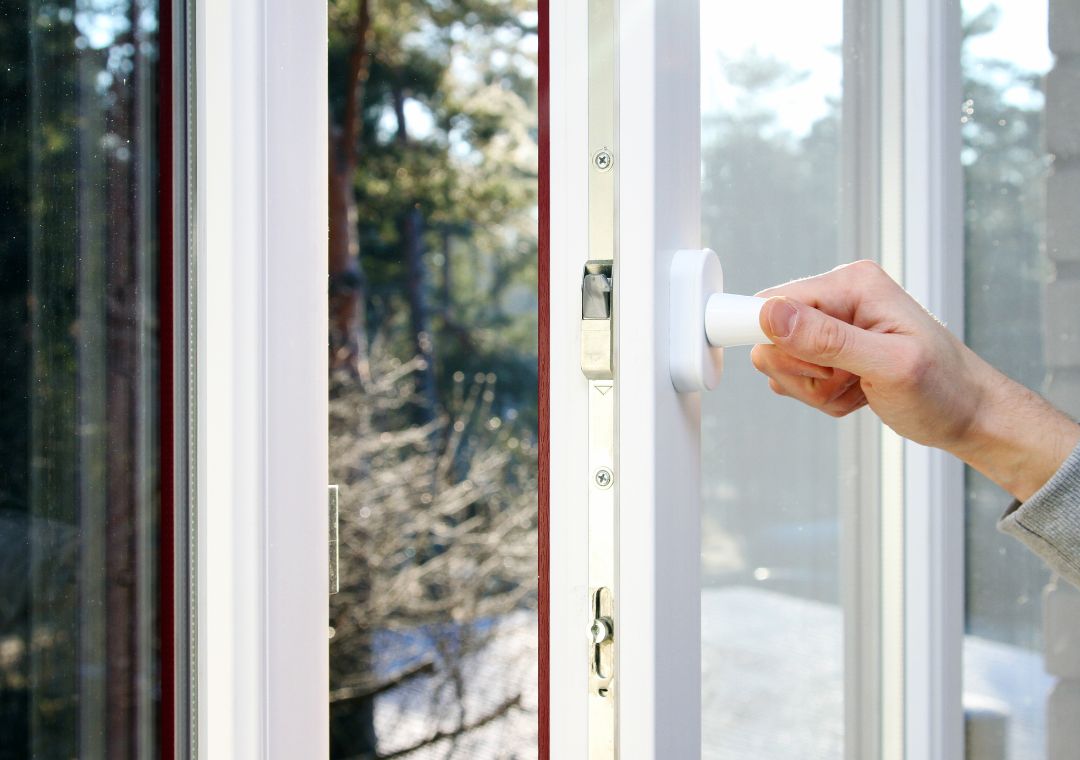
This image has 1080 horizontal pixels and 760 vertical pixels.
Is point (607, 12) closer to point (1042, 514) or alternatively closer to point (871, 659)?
point (1042, 514)

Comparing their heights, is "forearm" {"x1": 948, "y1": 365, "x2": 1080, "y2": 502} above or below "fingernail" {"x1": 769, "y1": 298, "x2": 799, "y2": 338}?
below

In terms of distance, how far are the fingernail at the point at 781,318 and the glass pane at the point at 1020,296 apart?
0.60m

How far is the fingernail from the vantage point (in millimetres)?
468

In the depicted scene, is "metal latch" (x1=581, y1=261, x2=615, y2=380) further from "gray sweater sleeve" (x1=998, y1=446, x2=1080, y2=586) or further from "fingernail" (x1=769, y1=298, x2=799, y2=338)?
"gray sweater sleeve" (x1=998, y1=446, x2=1080, y2=586)

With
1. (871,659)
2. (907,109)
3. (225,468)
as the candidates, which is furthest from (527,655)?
(225,468)

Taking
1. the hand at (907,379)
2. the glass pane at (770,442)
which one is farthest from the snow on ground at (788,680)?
the hand at (907,379)

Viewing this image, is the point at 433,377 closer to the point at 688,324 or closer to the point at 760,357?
the point at 760,357

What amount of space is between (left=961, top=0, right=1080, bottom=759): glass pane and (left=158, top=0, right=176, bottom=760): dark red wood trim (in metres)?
0.77

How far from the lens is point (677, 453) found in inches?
17.8

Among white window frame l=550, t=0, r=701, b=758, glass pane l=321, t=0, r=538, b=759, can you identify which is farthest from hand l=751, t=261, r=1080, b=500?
glass pane l=321, t=0, r=538, b=759

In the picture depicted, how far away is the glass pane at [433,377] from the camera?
2.83 metres

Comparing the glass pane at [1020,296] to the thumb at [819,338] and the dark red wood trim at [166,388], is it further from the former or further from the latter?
the dark red wood trim at [166,388]

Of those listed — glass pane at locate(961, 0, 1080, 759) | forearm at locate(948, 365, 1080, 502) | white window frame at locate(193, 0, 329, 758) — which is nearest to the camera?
white window frame at locate(193, 0, 329, 758)

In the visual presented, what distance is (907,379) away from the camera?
584 millimetres
